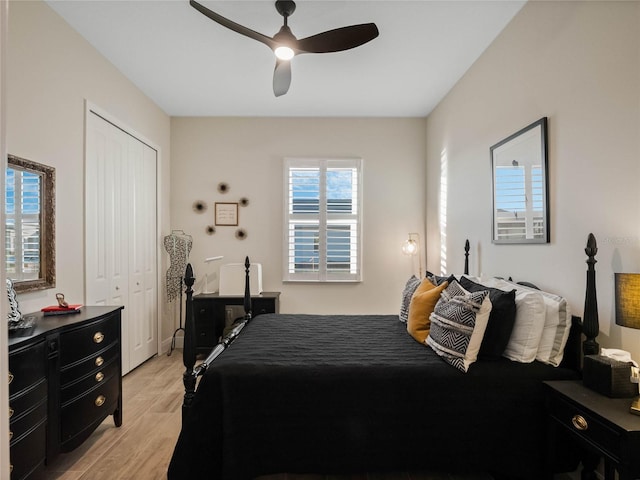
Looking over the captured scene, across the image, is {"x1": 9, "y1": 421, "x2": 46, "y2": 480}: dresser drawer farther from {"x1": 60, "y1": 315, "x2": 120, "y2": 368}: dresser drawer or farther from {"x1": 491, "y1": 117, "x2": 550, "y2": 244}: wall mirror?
{"x1": 491, "y1": 117, "x2": 550, "y2": 244}: wall mirror

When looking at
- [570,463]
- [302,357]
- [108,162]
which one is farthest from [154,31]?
[570,463]

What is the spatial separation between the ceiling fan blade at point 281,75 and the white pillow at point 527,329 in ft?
7.19

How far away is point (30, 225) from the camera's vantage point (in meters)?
2.43

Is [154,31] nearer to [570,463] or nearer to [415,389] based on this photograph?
[415,389]

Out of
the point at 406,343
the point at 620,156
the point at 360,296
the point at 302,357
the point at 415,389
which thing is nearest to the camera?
the point at 620,156

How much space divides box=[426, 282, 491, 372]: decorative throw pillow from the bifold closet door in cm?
278

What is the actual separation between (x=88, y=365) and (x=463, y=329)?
226 cm

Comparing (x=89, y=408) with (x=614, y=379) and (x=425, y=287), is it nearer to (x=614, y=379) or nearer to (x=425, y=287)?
(x=425, y=287)

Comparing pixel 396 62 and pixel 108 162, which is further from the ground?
pixel 396 62

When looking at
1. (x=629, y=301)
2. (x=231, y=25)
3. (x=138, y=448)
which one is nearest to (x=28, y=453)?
(x=138, y=448)

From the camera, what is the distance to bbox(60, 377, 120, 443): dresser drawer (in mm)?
2146

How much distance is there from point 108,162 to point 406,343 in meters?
3.01

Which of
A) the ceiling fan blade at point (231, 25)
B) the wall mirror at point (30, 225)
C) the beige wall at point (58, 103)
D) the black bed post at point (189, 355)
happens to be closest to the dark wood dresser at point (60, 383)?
the wall mirror at point (30, 225)

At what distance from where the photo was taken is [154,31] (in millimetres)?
2854
